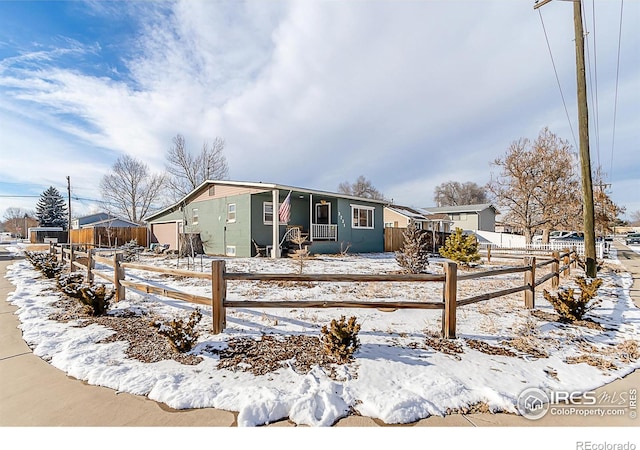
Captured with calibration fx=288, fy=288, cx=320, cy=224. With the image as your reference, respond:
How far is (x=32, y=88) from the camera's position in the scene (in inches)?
233

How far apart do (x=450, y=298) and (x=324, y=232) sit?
1309 cm

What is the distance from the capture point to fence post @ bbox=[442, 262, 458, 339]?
402 cm

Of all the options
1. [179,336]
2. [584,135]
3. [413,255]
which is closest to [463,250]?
[413,255]

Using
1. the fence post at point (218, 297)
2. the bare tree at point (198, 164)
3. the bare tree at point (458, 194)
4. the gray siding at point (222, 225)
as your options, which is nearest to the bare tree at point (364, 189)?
the bare tree at point (458, 194)

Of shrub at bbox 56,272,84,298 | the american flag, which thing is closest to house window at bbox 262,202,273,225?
the american flag

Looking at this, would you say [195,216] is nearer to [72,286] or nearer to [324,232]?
[324,232]

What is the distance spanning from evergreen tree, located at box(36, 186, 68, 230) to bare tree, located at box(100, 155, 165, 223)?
47.8 ft

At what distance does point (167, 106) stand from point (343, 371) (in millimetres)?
9089

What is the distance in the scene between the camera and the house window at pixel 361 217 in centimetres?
1820

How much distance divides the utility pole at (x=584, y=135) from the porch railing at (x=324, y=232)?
11140mm

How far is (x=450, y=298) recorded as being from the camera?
405 cm
